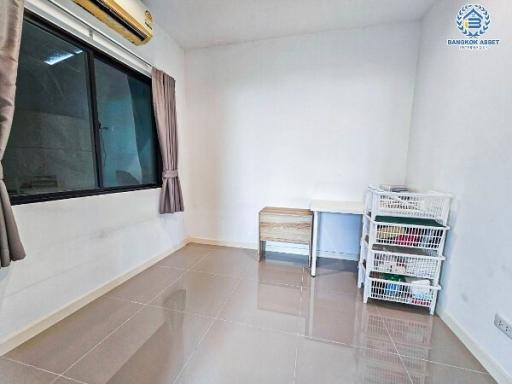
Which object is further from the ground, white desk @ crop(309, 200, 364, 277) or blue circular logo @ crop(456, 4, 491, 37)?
blue circular logo @ crop(456, 4, 491, 37)

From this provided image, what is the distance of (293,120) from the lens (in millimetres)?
2588

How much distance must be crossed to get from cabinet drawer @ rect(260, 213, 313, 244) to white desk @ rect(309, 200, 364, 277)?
125 mm

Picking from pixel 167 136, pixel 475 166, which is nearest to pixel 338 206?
pixel 475 166

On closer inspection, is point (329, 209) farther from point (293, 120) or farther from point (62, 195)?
point (62, 195)

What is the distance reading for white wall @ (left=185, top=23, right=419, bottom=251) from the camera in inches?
91.4

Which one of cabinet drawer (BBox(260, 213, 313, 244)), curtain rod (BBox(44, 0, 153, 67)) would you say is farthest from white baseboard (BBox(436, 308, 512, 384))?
curtain rod (BBox(44, 0, 153, 67))

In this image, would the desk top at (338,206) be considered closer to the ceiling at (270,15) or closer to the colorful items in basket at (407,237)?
the colorful items in basket at (407,237)

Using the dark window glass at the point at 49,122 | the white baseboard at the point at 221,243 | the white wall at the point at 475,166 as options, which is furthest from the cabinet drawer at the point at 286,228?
the dark window glass at the point at 49,122

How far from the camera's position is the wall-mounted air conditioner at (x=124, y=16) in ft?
4.78

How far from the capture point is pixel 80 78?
5.56 ft

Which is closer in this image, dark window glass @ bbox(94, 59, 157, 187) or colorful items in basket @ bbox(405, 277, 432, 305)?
colorful items in basket @ bbox(405, 277, 432, 305)

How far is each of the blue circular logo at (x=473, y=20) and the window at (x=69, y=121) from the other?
2.73 metres

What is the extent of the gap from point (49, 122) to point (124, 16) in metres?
0.93

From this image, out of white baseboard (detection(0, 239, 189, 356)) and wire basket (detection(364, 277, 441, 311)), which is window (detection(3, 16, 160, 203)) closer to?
white baseboard (detection(0, 239, 189, 356))
